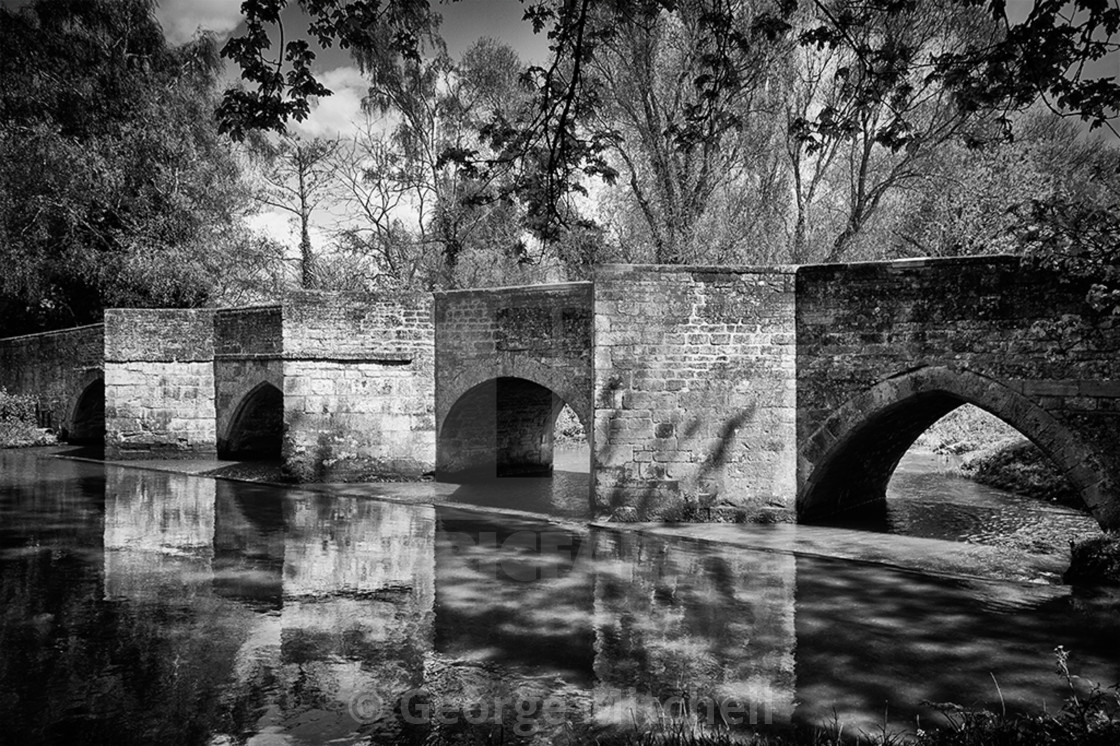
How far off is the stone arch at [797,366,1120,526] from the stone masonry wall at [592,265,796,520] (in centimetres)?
48

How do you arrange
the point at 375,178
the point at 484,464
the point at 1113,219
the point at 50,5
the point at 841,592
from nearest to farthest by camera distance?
the point at 1113,219, the point at 841,592, the point at 484,464, the point at 50,5, the point at 375,178

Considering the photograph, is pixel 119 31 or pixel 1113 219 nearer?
pixel 1113 219

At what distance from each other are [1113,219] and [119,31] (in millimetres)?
23794

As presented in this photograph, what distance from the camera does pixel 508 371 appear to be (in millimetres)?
12375

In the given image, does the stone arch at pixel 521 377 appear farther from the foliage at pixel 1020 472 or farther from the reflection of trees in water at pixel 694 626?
the foliage at pixel 1020 472

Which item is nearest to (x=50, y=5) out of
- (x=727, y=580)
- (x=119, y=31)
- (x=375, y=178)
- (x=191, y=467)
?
(x=119, y=31)

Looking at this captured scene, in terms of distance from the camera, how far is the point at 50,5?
2062 cm

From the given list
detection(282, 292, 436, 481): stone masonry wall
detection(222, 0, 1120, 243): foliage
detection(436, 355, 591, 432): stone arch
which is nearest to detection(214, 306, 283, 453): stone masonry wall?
detection(282, 292, 436, 481): stone masonry wall

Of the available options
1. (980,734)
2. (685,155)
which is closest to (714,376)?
(980,734)

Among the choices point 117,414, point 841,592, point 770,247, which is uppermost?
point 770,247

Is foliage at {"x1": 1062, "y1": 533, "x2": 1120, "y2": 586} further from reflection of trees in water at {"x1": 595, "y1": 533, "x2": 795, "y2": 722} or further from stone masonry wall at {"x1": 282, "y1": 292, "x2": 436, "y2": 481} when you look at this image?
stone masonry wall at {"x1": 282, "y1": 292, "x2": 436, "y2": 481}

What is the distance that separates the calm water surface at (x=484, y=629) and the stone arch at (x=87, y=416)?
10.6 meters

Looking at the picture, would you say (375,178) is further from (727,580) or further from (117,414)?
(727,580)

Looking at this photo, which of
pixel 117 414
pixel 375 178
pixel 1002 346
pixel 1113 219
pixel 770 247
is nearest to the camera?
pixel 1113 219
